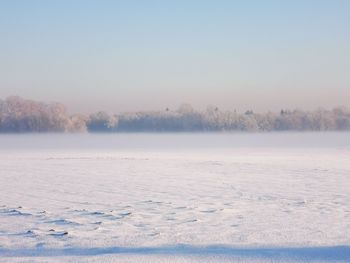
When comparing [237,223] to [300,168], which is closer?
[237,223]

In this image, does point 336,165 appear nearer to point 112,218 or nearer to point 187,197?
point 187,197

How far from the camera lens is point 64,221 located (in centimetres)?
678

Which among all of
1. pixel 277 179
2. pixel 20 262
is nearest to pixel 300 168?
pixel 277 179

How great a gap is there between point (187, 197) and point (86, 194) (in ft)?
6.19

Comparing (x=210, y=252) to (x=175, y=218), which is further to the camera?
(x=175, y=218)

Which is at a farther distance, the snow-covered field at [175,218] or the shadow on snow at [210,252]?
the snow-covered field at [175,218]

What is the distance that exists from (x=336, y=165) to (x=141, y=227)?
35.4ft

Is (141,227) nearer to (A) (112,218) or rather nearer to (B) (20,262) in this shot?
(A) (112,218)

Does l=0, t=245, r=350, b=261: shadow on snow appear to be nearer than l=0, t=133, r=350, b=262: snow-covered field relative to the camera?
Yes

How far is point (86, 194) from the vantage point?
9602 mm

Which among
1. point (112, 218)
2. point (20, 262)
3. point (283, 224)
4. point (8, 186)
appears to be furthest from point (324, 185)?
point (20, 262)

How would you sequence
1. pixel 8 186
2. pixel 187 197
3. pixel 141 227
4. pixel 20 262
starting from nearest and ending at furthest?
1. pixel 20 262
2. pixel 141 227
3. pixel 187 197
4. pixel 8 186

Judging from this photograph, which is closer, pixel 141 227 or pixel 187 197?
pixel 141 227

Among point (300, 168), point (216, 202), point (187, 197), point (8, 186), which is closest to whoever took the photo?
point (216, 202)
